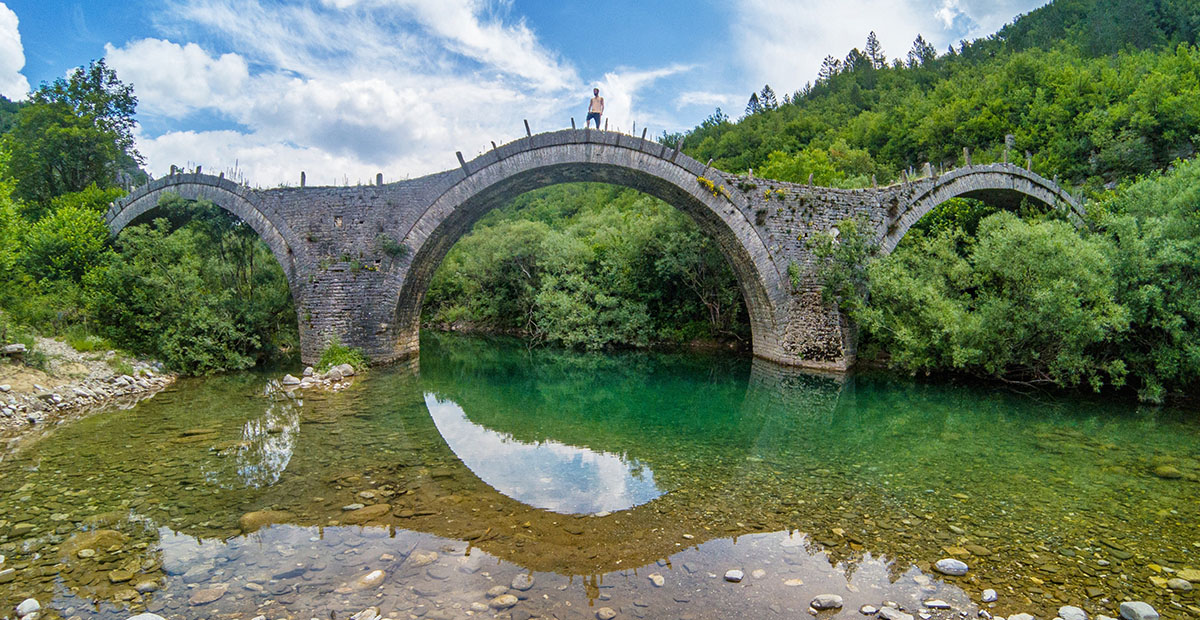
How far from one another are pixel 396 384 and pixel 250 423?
3975 mm

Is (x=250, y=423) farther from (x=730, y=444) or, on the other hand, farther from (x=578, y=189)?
(x=578, y=189)

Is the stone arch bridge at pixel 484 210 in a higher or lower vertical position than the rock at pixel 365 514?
higher

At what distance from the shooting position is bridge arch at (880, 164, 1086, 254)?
52.2ft

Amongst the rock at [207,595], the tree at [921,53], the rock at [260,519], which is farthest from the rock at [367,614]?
the tree at [921,53]

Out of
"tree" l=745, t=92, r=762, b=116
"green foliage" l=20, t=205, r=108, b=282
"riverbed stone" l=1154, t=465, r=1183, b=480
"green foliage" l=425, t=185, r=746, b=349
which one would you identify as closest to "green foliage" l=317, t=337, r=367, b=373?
"green foliage" l=20, t=205, r=108, b=282

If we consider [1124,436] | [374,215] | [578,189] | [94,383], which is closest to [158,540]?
[94,383]

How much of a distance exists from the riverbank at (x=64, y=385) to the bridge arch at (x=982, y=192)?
18100 mm

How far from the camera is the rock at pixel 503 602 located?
3.83 metres

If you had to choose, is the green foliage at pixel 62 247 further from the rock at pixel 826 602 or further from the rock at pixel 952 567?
the rock at pixel 952 567

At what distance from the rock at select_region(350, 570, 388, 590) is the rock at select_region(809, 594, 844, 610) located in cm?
309

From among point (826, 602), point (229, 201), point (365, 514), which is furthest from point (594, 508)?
point (229, 201)

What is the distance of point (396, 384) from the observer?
12.9 metres

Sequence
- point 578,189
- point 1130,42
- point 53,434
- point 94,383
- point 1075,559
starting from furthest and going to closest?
point 578,189 < point 1130,42 < point 94,383 < point 53,434 < point 1075,559

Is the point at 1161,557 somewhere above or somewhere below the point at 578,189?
below
